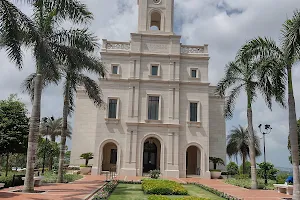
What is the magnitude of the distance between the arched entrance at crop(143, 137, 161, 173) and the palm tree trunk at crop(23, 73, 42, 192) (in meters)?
16.2

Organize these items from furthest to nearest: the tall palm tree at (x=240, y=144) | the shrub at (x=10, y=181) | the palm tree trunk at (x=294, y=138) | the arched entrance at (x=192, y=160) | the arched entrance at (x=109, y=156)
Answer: the tall palm tree at (x=240, y=144), the arched entrance at (x=192, y=160), the arched entrance at (x=109, y=156), the shrub at (x=10, y=181), the palm tree trunk at (x=294, y=138)

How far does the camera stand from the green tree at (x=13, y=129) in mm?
18625

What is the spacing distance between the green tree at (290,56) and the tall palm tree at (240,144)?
22267 mm

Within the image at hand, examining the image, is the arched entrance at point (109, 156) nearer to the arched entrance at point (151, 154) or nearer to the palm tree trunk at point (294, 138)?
the arched entrance at point (151, 154)

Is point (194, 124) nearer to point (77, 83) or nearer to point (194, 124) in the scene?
point (194, 124)

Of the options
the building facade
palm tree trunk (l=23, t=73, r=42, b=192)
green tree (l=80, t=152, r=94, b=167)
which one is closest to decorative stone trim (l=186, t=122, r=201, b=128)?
A: the building facade

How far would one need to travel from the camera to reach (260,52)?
49.6ft

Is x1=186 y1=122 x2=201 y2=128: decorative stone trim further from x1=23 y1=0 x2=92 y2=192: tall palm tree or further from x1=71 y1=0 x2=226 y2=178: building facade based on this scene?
x1=23 y1=0 x2=92 y2=192: tall palm tree

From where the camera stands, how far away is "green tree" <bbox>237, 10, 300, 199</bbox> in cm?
1262

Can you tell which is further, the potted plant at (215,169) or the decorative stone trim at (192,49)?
the decorative stone trim at (192,49)

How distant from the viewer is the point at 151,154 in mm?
30453

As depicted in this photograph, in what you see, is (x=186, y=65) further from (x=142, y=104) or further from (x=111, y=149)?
(x=111, y=149)

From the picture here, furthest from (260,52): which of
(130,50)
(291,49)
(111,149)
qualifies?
(111,149)

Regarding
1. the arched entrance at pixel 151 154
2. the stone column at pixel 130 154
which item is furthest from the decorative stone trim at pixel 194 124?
the stone column at pixel 130 154
